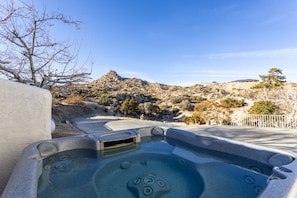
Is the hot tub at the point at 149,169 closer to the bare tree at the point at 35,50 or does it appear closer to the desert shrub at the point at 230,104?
the bare tree at the point at 35,50

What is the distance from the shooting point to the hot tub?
1.54m

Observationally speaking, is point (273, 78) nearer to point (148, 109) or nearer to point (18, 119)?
point (148, 109)

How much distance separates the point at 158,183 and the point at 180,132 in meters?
1.84

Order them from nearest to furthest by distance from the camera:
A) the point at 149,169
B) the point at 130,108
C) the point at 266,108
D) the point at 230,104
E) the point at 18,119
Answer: the point at 18,119, the point at 149,169, the point at 266,108, the point at 230,104, the point at 130,108

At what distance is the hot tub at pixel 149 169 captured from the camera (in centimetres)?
154

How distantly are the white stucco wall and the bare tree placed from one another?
7.08 ft

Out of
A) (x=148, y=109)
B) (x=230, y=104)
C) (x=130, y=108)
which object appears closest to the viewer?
(x=230, y=104)

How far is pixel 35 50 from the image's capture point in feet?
14.1

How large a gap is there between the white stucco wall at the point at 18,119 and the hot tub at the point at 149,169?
223mm

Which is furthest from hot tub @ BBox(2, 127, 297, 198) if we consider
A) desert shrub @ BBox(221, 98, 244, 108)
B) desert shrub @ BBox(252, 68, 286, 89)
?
desert shrub @ BBox(252, 68, 286, 89)

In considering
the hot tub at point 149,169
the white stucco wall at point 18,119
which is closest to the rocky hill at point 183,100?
the white stucco wall at point 18,119

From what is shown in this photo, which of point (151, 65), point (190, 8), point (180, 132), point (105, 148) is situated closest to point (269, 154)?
point (180, 132)

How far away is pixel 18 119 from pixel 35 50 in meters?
3.09

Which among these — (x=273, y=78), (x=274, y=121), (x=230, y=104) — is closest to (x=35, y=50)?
(x=274, y=121)
